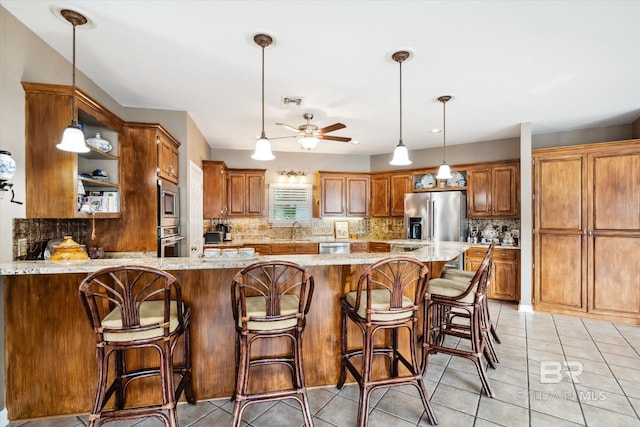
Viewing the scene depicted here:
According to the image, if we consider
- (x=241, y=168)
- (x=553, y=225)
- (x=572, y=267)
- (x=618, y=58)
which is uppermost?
(x=618, y=58)

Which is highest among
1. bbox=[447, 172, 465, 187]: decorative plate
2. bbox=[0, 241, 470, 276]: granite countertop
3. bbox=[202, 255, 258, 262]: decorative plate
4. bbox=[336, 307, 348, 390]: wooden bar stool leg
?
bbox=[447, 172, 465, 187]: decorative plate

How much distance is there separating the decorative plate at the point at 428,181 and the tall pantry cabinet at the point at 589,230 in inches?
66.1

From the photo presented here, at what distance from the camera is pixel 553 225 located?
13.8ft

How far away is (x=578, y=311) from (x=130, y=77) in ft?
19.6

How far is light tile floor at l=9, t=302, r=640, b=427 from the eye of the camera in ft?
6.67

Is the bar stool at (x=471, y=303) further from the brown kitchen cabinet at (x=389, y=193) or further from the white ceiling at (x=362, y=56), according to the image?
the brown kitchen cabinet at (x=389, y=193)

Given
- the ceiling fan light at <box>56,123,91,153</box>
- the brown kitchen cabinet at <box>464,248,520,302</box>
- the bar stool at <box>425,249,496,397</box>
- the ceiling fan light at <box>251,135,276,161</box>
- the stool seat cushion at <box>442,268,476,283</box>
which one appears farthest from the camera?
the brown kitchen cabinet at <box>464,248,520,302</box>

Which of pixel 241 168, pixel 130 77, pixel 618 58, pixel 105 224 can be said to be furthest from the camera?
pixel 241 168

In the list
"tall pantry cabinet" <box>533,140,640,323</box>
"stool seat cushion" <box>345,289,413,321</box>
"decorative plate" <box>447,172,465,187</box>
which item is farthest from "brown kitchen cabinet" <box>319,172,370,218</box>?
"stool seat cushion" <box>345,289,413,321</box>

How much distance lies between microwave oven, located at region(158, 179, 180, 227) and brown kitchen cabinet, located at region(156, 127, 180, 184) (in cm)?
9

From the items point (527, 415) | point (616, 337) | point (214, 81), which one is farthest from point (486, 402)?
point (214, 81)

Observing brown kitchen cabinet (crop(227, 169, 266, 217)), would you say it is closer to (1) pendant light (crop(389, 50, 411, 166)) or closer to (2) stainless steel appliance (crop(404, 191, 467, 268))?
(2) stainless steel appliance (crop(404, 191, 467, 268))

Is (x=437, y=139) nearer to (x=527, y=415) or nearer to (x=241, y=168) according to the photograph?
(x=241, y=168)

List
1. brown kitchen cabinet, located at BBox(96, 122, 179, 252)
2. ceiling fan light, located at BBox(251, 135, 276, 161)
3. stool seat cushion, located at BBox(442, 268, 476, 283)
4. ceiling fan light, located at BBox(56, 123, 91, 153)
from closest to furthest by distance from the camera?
ceiling fan light, located at BBox(56, 123, 91, 153), ceiling fan light, located at BBox(251, 135, 276, 161), stool seat cushion, located at BBox(442, 268, 476, 283), brown kitchen cabinet, located at BBox(96, 122, 179, 252)
